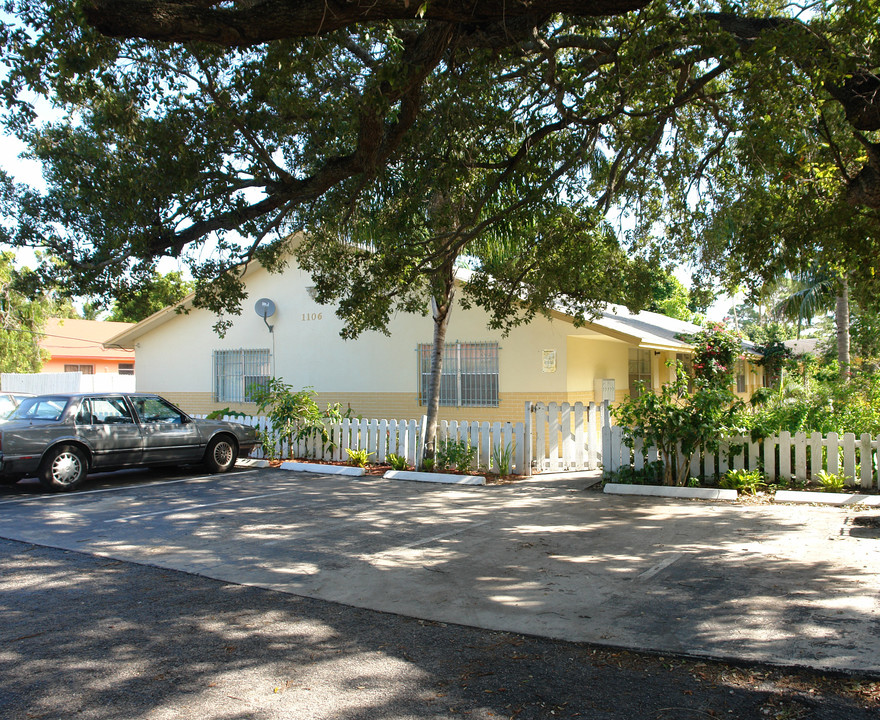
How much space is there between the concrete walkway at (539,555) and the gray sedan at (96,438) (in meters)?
0.56

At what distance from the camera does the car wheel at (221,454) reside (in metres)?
13.8

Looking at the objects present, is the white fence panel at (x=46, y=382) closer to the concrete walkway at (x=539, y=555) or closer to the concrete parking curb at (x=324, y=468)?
the concrete parking curb at (x=324, y=468)

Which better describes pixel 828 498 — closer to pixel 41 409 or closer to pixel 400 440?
pixel 400 440

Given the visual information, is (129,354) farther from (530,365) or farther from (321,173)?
(321,173)

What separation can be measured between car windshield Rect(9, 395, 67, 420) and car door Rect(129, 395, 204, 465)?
126cm

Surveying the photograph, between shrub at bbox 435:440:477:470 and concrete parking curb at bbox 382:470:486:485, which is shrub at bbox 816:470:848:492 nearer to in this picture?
concrete parking curb at bbox 382:470:486:485

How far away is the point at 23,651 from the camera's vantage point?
4812 mm

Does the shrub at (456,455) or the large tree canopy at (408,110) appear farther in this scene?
the shrub at (456,455)

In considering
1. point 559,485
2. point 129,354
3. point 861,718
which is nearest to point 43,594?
point 861,718

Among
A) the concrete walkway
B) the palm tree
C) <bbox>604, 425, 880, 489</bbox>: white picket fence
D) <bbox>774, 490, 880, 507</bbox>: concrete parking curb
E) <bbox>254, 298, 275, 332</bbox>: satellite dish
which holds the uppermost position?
the palm tree

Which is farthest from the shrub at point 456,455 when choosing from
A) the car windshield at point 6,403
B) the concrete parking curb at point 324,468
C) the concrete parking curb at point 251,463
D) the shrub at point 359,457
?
the car windshield at point 6,403

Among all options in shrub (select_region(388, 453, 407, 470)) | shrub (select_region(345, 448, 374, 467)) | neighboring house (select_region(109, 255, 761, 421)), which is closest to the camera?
shrub (select_region(388, 453, 407, 470))

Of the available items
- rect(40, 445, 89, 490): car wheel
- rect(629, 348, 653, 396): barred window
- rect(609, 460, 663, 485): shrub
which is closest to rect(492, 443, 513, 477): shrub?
rect(609, 460, 663, 485): shrub

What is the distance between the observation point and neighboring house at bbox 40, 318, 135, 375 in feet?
108
